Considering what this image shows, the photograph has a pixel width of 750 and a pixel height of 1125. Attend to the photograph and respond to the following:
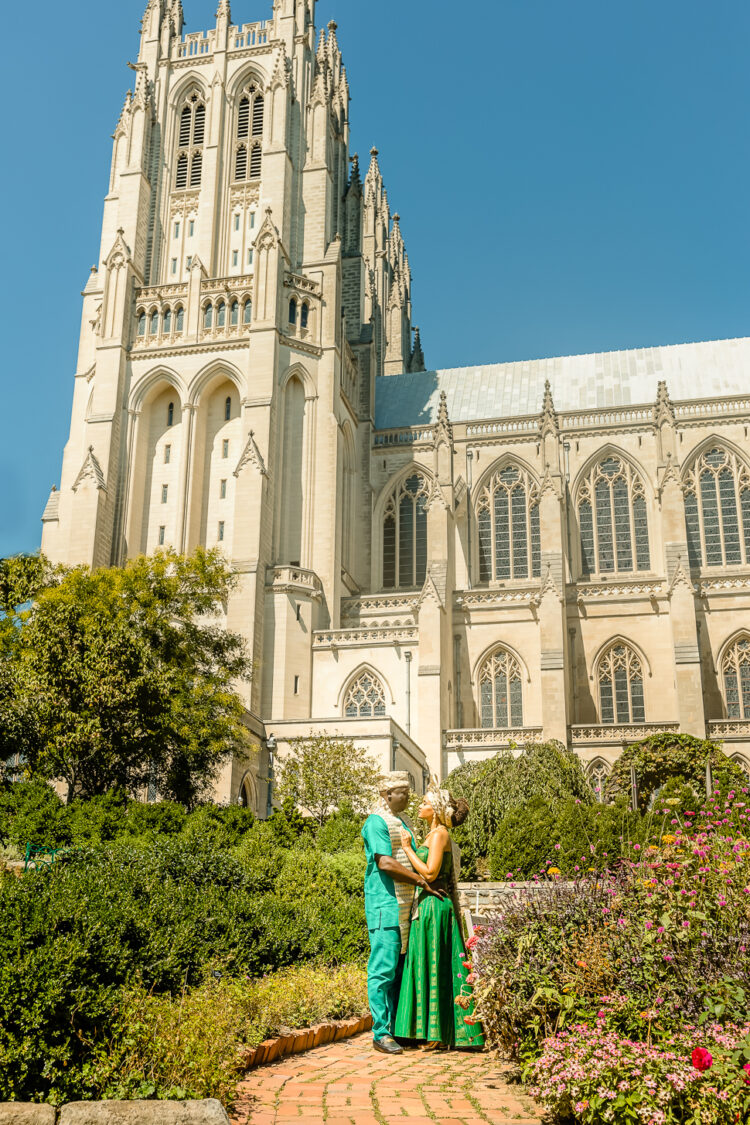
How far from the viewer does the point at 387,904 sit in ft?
27.2

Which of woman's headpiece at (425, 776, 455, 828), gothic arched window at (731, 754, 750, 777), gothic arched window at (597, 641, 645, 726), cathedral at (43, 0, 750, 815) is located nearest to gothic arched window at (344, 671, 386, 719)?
cathedral at (43, 0, 750, 815)

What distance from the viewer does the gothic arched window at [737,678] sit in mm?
37938

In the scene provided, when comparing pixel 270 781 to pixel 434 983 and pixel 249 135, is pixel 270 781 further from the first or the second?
pixel 249 135

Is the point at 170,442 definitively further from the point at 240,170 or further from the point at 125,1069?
the point at 125,1069

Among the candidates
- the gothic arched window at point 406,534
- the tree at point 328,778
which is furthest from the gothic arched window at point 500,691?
the tree at point 328,778

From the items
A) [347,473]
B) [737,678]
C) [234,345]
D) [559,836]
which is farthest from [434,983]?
[347,473]

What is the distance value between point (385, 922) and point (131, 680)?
18.8 meters

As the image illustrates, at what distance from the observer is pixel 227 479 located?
41062mm

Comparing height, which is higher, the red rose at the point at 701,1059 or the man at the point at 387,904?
the man at the point at 387,904

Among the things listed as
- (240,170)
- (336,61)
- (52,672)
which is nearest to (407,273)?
(336,61)

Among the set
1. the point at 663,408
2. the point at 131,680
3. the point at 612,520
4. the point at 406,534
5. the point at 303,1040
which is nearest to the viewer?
the point at 303,1040

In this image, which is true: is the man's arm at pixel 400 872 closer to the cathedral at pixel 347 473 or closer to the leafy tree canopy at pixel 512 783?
the leafy tree canopy at pixel 512 783

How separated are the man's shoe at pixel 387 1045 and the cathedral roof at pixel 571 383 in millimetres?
40210

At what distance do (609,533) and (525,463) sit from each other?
4739mm
